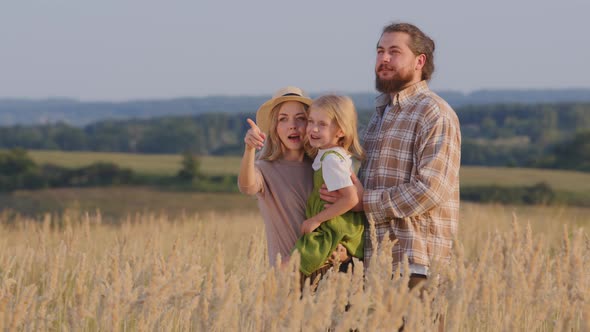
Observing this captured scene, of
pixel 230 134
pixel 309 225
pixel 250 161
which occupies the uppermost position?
pixel 250 161

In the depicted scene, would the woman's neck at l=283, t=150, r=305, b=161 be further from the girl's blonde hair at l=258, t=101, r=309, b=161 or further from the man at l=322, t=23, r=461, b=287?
the man at l=322, t=23, r=461, b=287

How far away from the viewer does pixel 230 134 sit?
281 ft

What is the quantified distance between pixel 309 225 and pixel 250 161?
0.46 metres

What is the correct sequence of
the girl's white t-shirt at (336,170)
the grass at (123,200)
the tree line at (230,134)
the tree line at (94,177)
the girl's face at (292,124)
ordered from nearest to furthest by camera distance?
the girl's white t-shirt at (336,170) → the girl's face at (292,124) → the grass at (123,200) → the tree line at (94,177) → the tree line at (230,134)

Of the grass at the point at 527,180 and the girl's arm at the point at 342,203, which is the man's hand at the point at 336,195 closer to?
the girl's arm at the point at 342,203

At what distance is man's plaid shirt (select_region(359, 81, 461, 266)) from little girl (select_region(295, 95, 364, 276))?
0.43 ft

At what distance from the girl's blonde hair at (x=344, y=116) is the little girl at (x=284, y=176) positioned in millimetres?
229

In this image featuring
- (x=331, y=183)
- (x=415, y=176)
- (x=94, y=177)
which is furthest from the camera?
(x=94, y=177)

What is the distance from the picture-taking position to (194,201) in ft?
108

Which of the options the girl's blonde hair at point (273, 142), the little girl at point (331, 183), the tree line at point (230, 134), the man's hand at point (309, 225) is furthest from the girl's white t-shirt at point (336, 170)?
the tree line at point (230, 134)

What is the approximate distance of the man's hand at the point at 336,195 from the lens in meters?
3.63

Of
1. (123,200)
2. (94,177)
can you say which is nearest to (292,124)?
(123,200)

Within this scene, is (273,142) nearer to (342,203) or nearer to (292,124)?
(292,124)

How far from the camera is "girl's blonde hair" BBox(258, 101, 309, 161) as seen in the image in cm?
405
